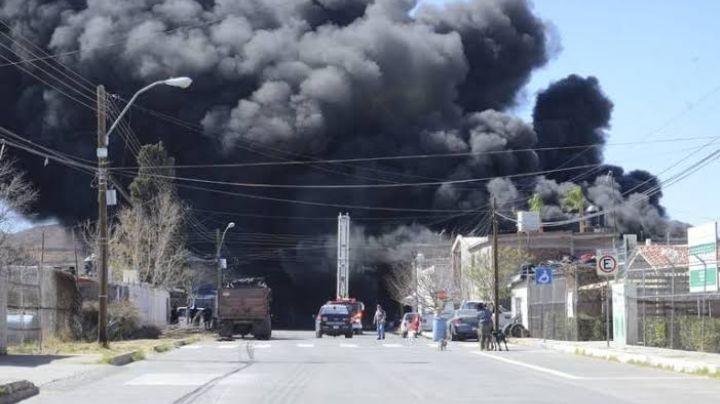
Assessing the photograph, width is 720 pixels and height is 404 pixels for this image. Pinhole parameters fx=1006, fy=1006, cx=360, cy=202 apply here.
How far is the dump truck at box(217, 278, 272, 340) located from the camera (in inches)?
1634

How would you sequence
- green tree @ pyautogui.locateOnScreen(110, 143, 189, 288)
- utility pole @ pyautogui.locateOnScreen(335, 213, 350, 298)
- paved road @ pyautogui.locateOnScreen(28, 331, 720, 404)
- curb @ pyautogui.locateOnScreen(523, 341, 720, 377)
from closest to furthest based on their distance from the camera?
paved road @ pyautogui.locateOnScreen(28, 331, 720, 404) → curb @ pyautogui.locateOnScreen(523, 341, 720, 377) → green tree @ pyautogui.locateOnScreen(110, 143, 189, 288) → utility pole @ pyautogui.locateOnScreen(335, 213, 350, 298)

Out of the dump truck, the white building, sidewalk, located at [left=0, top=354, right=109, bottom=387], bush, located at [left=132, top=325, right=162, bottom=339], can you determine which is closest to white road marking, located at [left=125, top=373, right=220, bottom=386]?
sidewalk, located at [left=0, top=354, right=109, bottom=387]

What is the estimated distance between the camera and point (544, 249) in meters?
69.1

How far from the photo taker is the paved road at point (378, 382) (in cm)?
1455

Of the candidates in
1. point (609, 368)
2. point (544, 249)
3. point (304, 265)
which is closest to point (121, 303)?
point (609, 368)

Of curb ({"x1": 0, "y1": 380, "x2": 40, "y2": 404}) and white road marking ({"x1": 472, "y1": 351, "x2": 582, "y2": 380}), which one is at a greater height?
curb ({"x1": 0, "y1": 380, "x2": 40, "y2": 404})

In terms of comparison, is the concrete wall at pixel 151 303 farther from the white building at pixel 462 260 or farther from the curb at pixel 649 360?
the white building at pixel 462 260

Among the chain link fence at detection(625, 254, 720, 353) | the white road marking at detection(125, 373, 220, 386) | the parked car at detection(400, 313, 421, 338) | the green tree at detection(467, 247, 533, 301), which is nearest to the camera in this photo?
the white road marking at detection(125, 373, 220, 386)

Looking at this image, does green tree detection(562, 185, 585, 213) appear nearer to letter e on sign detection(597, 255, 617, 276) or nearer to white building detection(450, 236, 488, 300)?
white building detection(450, 236, 488, 300)

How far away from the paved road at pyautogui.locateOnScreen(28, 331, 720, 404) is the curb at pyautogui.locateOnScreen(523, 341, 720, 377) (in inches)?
19.5

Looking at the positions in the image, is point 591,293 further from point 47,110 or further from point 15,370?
point 47,110

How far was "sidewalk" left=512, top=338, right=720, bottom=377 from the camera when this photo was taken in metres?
20.2

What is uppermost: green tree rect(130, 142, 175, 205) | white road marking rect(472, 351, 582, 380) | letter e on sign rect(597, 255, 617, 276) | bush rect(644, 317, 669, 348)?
green tree rect(130, 142, 175, 205)

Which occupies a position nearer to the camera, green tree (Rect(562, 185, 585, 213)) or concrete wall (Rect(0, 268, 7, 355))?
concrete wall (Rect(0, 268, 7, 355))
